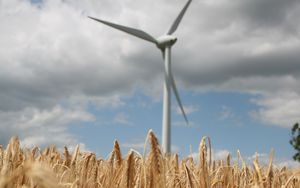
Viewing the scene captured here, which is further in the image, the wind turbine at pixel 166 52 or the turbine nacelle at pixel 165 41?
the turbine nacelle at pixel 165 41

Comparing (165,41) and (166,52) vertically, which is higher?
(165,41)

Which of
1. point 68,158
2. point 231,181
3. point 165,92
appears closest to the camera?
point 231,181

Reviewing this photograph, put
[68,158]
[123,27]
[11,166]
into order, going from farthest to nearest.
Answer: [123,27]
[68,158]
[11,166]

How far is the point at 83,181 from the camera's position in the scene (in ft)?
9.99

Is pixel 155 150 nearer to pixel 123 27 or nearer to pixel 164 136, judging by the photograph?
pixel 123 27

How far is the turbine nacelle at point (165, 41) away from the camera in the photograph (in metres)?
37.9

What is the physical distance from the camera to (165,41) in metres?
37.9

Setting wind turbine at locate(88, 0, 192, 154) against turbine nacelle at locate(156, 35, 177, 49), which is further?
turbine nacelle at locate(156, 35, 177, 49)

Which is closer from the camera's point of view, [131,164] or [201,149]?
[131,164]

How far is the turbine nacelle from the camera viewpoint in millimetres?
37906

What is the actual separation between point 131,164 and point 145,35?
3289 centimetres

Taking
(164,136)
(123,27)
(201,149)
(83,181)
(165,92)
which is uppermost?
(123,27)

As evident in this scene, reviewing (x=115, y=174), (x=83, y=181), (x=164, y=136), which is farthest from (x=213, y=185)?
(x=164, y=136)

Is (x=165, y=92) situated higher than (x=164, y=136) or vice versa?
(x=165, y=92)
